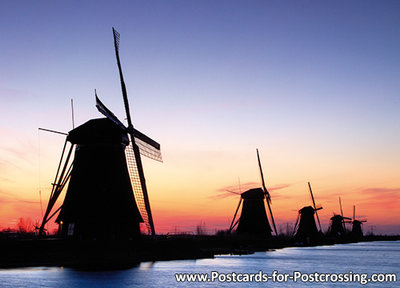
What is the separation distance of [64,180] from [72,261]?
7492 millimetres

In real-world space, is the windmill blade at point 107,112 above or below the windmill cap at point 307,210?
above

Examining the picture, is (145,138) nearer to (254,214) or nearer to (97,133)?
(97,133)

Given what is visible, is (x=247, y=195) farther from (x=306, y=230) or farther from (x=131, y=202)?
(x=131, y=202)

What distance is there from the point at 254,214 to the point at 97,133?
54.7 m

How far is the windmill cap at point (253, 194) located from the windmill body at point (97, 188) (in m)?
49.6

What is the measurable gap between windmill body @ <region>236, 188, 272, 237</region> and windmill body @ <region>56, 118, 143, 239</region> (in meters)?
50.0

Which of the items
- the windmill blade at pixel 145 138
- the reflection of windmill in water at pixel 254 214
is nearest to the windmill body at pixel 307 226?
the reflection of windmill in water at pixel 254 214

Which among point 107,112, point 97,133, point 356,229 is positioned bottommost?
point 356,229

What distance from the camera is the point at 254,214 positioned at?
295 feet

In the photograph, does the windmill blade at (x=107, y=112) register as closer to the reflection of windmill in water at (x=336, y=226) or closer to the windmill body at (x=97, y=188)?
the windmill body at (x=97, y=188)

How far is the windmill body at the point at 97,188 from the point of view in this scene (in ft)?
135

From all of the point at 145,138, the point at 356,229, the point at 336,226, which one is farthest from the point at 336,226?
the point at 145,138

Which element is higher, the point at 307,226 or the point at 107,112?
the point at 107,112

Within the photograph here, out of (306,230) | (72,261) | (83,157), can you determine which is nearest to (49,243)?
(72,261)
